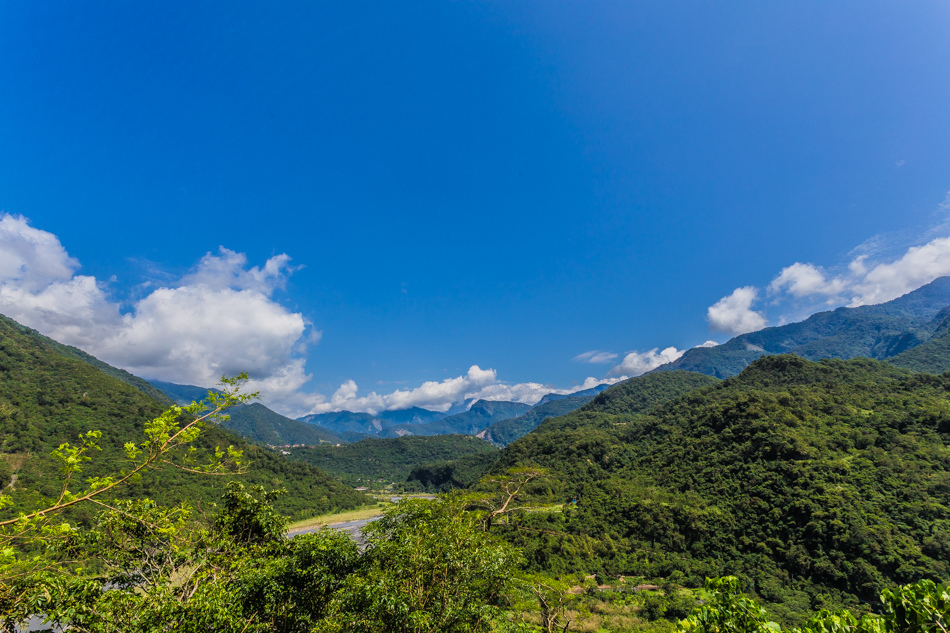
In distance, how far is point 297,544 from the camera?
562 inches

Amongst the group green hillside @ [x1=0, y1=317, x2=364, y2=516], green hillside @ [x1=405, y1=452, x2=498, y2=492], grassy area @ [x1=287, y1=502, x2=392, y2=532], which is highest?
green hillside @ [x1=0, y1=317, x2=364, y2=516]

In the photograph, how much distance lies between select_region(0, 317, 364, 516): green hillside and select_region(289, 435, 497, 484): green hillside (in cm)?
7247

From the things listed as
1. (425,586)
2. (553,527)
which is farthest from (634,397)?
(425,586)

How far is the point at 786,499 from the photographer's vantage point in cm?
3709

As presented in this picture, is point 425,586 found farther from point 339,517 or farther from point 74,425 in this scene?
point 339,517

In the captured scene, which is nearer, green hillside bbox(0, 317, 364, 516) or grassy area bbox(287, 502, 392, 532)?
green hillside bbox(0, 317, 364, 516)

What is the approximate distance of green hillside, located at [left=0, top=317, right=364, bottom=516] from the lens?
54894 millimetres

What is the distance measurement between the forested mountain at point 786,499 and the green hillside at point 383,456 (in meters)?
Answer: 119

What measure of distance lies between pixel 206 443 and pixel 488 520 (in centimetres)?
8937

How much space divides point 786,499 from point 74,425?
4186 inches

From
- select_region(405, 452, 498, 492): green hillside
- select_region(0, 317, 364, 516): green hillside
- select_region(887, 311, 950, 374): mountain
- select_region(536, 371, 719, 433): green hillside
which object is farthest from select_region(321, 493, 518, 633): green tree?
select_region(887, 311, 950, 374): mountain

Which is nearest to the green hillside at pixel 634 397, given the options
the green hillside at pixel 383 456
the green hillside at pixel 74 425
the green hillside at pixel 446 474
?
the green hillside at pixel 446 474

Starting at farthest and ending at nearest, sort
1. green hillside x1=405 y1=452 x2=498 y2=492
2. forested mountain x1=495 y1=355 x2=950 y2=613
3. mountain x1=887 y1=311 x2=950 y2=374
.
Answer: green hillside x1=405 y1=452 x2=498 y2=492
mountain x1=887 y1=311 x2=950 y2=374
forested mountain x1=495 y1=355 x2=950 y2=613

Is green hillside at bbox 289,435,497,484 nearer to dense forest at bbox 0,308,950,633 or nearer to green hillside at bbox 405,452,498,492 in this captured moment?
green hillside at bbox 405,452,498,492
